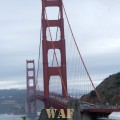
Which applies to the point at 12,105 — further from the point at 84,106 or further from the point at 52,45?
the point at 84,106

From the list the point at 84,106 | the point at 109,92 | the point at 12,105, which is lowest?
the point at 84,106

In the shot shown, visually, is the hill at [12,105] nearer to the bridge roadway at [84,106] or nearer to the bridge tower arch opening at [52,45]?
the bridge tower arch opening at [52,45]

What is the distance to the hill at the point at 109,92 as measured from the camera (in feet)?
263

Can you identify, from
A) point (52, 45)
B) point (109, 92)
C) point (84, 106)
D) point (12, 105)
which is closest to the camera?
point (84, 106)

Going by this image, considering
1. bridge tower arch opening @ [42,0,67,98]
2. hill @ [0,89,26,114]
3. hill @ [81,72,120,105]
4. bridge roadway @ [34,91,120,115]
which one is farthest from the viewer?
hill @ [0,89,26,114]

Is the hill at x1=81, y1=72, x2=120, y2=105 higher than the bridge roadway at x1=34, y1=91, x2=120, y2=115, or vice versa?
the hill at x1=81, y1=72, x2=120, y2=105

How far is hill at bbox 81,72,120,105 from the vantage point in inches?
3154

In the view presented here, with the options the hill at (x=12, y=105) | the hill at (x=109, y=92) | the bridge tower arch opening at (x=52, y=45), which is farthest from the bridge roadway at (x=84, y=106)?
the hill at (x=12, y=105)

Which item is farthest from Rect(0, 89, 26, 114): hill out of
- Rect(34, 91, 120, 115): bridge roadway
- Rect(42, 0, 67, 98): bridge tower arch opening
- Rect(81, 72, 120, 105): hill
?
Rect(34, 91, 120, 115): bridge roadway

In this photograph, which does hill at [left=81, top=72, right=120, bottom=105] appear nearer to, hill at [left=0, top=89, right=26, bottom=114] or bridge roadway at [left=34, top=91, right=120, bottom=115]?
bridge roadway at [left=34, top=91, right=120, bottom=115]

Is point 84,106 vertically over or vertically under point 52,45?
under

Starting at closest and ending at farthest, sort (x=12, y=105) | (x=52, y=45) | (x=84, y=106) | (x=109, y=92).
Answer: (x=84, y=106), (x=52, y=45), (x=109, y=92), (x=12, y=105)

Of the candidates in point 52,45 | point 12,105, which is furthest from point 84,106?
point 12,105

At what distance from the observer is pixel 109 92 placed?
87062 mm
